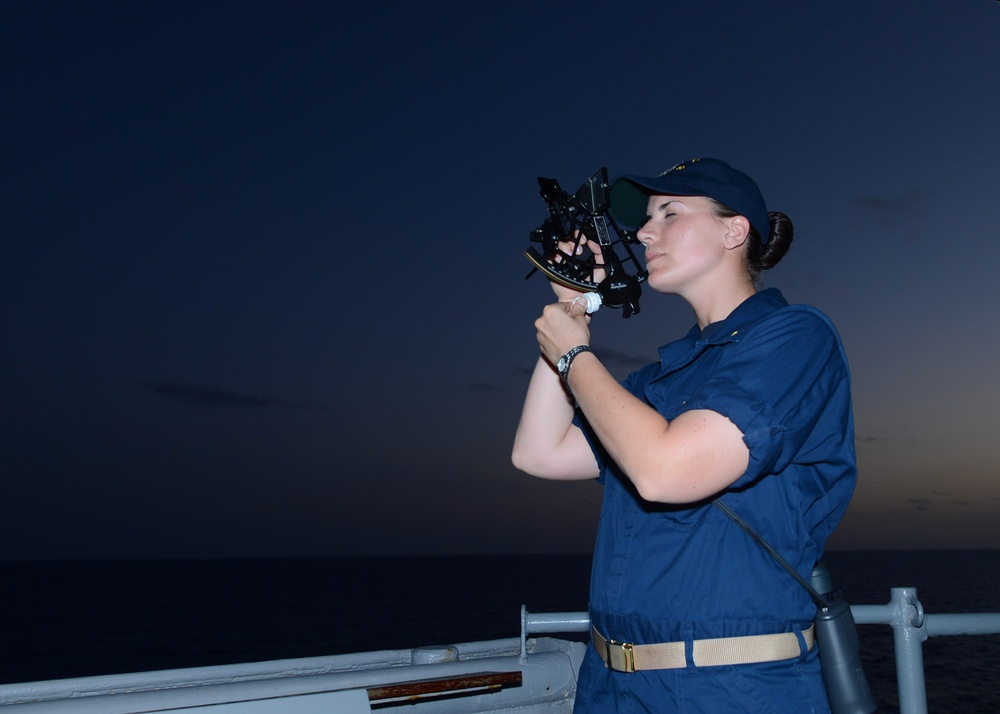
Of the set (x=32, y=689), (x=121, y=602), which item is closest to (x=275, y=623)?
(x=121, y=602)

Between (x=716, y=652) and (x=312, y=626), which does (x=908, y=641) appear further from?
(x=312, y=626)

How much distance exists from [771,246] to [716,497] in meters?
0.81

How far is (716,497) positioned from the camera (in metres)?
1.61

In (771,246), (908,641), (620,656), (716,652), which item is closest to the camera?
(716,652)

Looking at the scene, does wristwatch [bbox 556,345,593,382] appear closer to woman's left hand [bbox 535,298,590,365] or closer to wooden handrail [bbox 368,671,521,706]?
woman's left hand [bbox 535,298,590,365]

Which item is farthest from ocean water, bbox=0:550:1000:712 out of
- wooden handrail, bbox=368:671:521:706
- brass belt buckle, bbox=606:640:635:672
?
brass belt buckle, bbox=606:640:635:672

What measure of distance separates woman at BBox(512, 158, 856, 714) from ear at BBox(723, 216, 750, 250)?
0.09 ft

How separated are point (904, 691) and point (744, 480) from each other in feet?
4.95

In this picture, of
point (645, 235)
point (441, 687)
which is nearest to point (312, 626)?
point (441, 687)

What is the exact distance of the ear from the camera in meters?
1.96

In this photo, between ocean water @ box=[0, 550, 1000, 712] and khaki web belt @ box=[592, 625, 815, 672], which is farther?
ocean water @ box=[0, 550, 1000, 712]

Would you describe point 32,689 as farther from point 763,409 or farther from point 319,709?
point 763,409

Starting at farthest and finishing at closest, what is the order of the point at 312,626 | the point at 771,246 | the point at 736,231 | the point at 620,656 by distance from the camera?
the point at 312,626, the point at 771,246, the point at 736,231, the point at 620,656

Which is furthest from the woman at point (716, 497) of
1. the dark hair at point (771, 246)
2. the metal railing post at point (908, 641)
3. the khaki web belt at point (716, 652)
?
the metal railing post at point (908, 641)
